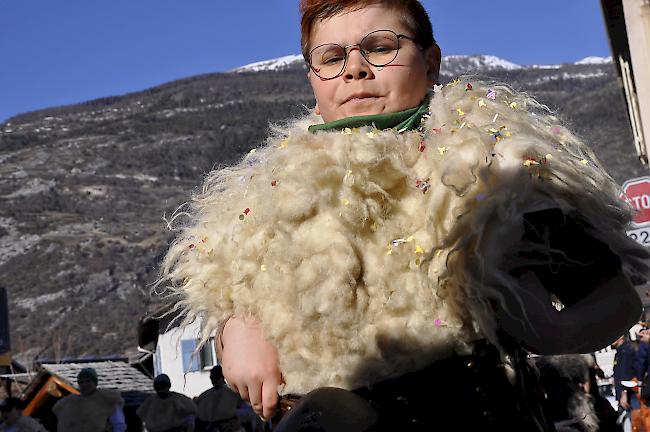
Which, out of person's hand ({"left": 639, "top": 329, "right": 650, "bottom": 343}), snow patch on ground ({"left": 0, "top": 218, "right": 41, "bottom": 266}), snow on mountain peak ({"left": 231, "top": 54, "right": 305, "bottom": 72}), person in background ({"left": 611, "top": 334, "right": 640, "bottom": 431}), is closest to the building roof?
person in background ({"left": 611, "top": 334, "right": 640, "bottom": 431})

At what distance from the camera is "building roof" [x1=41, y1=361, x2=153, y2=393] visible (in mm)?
31403

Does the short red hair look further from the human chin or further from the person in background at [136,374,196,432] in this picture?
the person in background at [136,374,196,432]

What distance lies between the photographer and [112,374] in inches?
1355

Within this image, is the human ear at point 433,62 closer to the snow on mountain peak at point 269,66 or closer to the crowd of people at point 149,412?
the crowd of people at point 149,412

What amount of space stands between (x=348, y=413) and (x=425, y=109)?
0.89 meters

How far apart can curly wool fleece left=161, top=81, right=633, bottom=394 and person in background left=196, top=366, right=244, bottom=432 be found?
11273 mm

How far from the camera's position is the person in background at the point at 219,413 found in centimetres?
1334

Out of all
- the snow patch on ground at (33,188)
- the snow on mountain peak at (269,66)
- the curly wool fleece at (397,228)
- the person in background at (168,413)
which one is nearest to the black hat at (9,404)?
the person in background at (168,413)

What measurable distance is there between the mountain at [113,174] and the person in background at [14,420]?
46.5m

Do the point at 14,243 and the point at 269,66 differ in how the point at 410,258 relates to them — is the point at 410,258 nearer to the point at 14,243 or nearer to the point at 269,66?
the point at 14,243

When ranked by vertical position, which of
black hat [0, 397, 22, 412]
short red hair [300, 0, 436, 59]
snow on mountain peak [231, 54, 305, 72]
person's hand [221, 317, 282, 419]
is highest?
snow on mountain peak [231, 54, 305, 72]

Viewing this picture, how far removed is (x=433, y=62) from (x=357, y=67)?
272mm

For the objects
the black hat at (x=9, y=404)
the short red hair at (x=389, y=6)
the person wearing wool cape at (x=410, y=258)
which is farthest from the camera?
the black hat at (x=9, y=404)

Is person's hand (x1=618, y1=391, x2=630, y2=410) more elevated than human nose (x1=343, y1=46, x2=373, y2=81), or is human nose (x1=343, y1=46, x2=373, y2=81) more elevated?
human nose (x1=343, y1=46, x2=373, y2=81)
